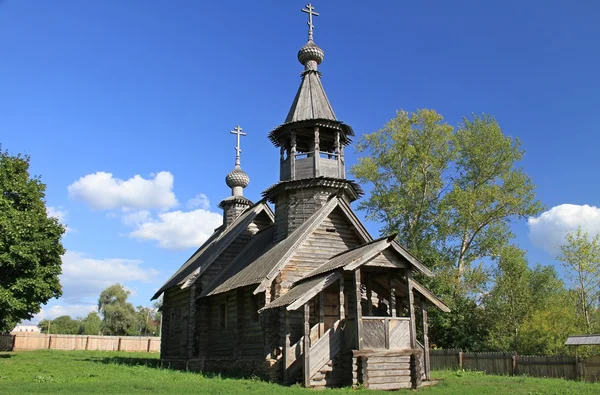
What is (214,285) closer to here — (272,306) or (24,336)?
(272,306)

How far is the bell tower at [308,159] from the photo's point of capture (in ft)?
77.4

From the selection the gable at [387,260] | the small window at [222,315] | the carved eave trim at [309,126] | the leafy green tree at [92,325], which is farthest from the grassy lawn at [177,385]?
the leafy green tree at [92,325]

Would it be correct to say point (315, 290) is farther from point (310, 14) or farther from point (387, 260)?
point (310, 14)

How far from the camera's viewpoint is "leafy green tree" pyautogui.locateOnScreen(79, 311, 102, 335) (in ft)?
251

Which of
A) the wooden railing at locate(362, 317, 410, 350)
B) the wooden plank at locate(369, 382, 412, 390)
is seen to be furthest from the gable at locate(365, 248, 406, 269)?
the wooden plank at locate(369, 382, 412, 390)

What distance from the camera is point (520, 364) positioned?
23.6m

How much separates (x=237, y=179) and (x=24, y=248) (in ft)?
44.0

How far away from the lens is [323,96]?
85.3 ft

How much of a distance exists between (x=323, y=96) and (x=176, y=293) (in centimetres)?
1354

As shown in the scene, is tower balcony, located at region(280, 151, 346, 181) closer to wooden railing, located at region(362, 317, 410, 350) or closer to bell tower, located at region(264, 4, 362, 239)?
bell tower, located at region(264, 4, 362, 239)

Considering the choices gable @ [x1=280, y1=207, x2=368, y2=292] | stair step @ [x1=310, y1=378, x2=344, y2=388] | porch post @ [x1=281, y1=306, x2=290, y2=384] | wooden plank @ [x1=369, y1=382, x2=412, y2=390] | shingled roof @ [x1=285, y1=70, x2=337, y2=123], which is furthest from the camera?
shingled roof @ [x1=285, y1=70, x2=337, y2=123]

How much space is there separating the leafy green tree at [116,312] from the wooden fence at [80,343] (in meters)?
30.4

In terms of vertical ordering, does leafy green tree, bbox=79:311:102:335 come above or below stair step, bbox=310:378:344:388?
above

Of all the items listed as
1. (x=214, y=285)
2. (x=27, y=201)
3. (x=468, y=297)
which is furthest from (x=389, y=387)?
(x=27, y=201)
